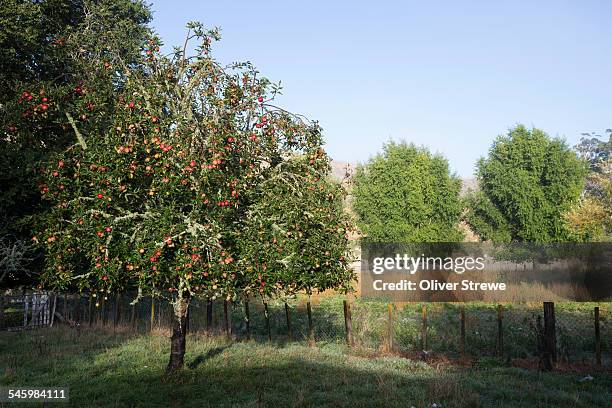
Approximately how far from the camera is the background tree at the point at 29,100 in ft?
45.4

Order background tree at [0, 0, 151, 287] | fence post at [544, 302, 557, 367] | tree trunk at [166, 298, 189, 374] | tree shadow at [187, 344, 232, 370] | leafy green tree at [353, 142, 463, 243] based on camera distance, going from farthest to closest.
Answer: leafy green tree at [353, 142, 463, 243]
fence post at [544, 302, 557, 367]
tree shadow at [187, 344, 232, 370]
tree trunk at [166, 298, 189, 374]
background tree at [0, 0, 151, 287]

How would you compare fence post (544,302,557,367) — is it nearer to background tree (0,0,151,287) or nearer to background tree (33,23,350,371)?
background tree (33,23,350,371)

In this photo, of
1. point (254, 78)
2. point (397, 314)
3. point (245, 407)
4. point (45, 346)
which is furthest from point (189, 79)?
point (397, 314)

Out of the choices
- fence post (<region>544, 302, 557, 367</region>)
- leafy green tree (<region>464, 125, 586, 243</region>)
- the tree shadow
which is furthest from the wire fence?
leafy green tree (<region>464, 125, 586, 243</region>)

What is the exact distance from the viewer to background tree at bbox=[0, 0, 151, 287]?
13.9m

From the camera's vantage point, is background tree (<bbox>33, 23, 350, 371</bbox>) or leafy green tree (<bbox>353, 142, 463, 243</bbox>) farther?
leafy green tree (<bbox>353, 142, 463, 243</bbox>)

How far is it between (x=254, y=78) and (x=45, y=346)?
1231 centimetres

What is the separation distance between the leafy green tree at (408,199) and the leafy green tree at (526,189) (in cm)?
304

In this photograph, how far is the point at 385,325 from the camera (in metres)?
25.1

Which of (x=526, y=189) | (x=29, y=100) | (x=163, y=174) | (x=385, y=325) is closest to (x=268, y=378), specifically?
(x=163, y=174)

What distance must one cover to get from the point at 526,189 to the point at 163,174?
38.0m

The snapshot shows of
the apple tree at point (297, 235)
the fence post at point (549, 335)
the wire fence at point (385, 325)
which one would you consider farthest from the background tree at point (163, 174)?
the fence post at point (549, 335)

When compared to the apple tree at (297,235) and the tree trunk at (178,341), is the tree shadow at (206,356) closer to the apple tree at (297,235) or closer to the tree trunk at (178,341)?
the tree trunk at (178,341)

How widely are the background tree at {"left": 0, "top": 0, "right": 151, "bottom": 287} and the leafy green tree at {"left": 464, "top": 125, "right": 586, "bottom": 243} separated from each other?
33682 mm
